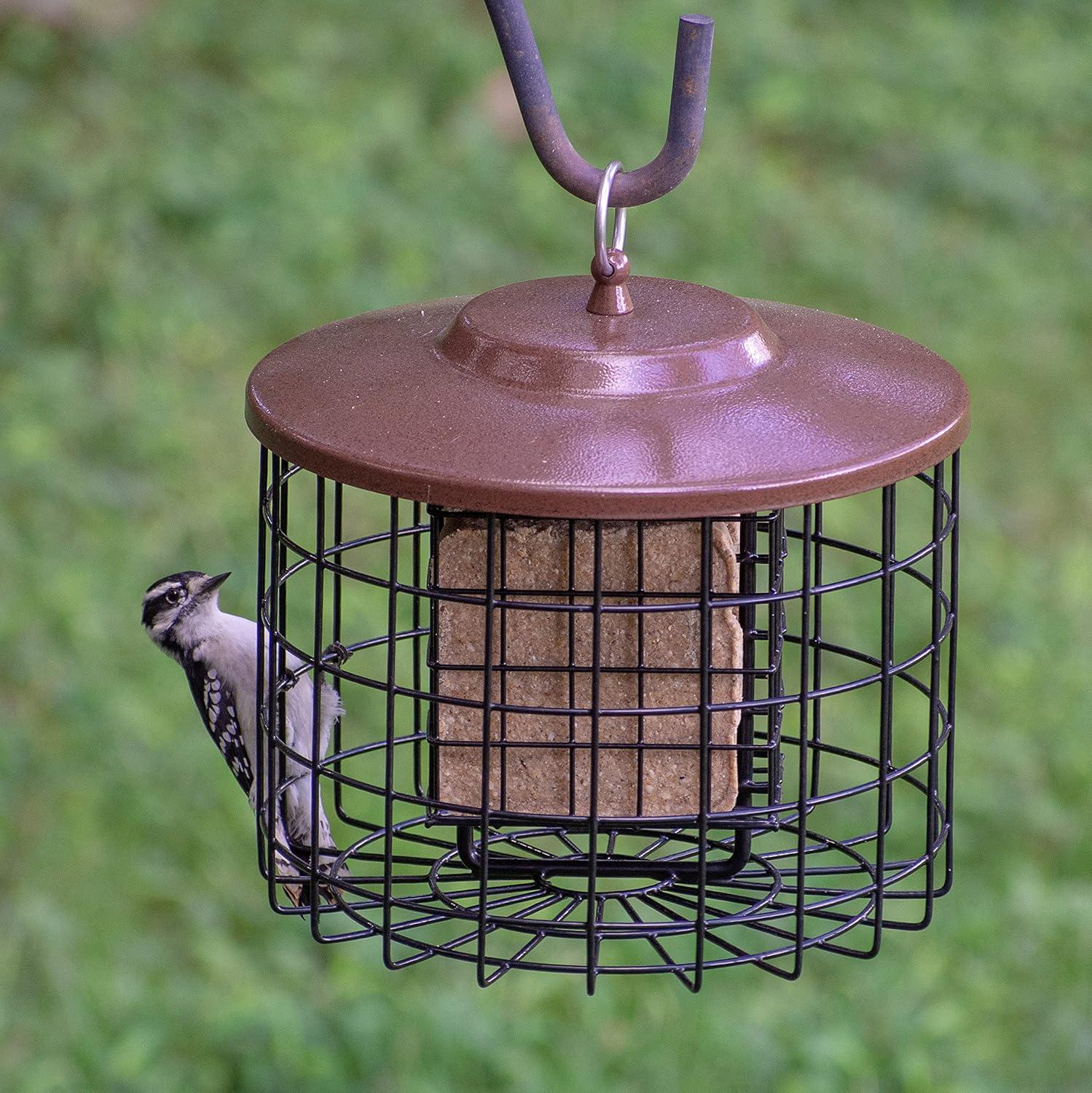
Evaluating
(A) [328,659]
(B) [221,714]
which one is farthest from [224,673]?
(A) [328,659]

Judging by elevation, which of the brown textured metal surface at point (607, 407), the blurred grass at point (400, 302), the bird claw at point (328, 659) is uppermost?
the brown textured metal surface at point (607, 407)

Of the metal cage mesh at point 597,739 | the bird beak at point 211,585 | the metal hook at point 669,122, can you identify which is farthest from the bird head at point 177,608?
the metal hook at point 669,122

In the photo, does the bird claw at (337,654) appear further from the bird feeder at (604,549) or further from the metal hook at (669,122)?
the metal hook at (669,122)

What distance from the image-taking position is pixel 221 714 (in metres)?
4.09

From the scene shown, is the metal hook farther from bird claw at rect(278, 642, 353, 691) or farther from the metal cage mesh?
bird claw at rect(278, 642, 353, 691)

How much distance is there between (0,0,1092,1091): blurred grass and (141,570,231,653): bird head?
1158 millimetres

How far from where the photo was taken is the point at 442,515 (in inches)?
101

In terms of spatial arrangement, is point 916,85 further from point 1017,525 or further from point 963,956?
point 963,956

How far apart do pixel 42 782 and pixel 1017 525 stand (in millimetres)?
3908

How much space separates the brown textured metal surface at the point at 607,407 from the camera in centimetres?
201

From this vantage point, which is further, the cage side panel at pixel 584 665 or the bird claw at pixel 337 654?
the bird claw at pixel 337 654

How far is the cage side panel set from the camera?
2535 mm

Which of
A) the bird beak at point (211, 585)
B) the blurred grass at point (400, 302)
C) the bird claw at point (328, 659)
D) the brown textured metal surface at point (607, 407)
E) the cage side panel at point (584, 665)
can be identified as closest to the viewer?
the brown textured metal surface at point (607, 407)


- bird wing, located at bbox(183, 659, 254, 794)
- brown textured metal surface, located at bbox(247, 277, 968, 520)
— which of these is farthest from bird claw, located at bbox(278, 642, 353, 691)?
bird wing, located at bbox(183, 659, 254, 794)
